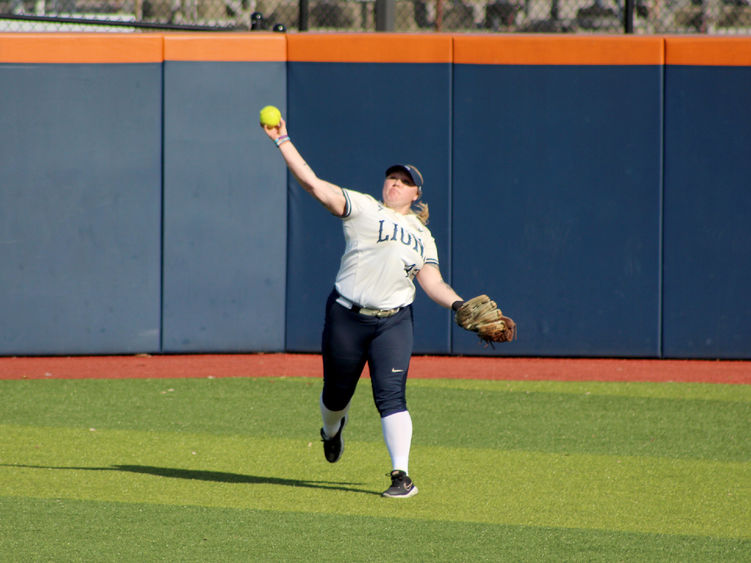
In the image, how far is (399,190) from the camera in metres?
6.07

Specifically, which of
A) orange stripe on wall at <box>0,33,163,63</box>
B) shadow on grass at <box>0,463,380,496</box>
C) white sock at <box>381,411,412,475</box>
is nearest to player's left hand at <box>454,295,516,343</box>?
white sock at <box>381,411,412,475</box>

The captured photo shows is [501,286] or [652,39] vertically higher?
[652,39]

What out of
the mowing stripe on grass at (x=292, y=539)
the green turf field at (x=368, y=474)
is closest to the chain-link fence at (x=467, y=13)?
the green turf field at (x=368, y=474)

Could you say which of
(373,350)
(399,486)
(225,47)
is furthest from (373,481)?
(225,47)

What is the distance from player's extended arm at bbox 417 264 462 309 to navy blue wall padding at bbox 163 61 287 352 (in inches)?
189

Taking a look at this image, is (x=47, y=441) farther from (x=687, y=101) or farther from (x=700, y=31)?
(x=700, y=31)

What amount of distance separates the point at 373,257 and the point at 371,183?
4.82 m

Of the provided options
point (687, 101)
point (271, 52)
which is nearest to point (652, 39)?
point (687, 101)

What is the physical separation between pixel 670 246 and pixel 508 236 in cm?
157

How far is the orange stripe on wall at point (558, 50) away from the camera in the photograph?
10.5 m

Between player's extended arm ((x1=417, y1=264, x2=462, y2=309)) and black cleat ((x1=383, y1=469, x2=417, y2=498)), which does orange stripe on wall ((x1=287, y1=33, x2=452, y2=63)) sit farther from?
black cleat ((x1=383, y1=469, x2=417, y2=498))

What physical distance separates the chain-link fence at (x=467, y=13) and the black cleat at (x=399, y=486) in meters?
6.79

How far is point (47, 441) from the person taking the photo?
7285 millimetres

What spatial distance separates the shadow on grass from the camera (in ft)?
20.7
